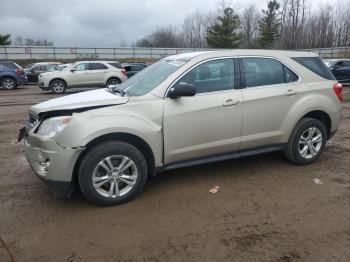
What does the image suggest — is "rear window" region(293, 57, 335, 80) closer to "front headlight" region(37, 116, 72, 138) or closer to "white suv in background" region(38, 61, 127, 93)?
"front headlight" region(37, 116, 72, 138)

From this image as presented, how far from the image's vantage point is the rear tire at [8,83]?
20305mm

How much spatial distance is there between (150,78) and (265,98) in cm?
162

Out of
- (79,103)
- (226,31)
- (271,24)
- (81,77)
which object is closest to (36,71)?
(81,77)

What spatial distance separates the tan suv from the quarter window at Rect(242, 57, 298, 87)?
2 cm

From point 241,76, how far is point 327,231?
7.37 ft

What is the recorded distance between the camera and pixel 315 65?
17.4 ft

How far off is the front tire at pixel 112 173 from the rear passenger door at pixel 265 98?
1568 mm

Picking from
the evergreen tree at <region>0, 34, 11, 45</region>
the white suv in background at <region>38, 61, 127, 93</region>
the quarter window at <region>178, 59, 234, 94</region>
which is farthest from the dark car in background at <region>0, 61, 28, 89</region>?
the evergreen tree at <region>0, 34, 11, 45</region>

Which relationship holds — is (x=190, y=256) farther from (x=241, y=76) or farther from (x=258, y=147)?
(x=241, y=76)

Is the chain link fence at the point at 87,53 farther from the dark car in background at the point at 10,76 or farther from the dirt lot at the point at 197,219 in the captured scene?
the dirt lot at the point at 197,219

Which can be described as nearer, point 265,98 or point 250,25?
point 265,98

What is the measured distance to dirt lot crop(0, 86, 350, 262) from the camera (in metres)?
3.12

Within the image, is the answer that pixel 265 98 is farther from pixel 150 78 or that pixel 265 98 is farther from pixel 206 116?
pixel 150 78

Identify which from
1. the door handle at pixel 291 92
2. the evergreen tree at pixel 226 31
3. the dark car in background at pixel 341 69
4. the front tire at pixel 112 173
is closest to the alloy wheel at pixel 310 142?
the door handle at pixel 291 92
